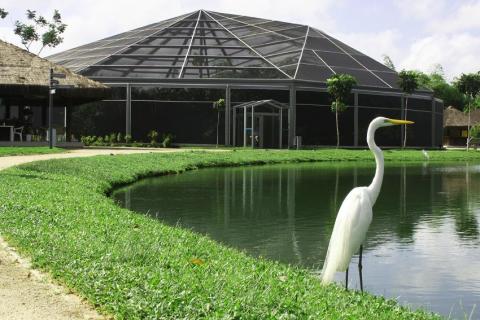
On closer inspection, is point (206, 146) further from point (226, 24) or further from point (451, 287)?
point (451, 287)

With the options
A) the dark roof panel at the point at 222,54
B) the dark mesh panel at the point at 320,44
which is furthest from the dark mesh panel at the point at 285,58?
the dark mesh panel at the point at 320,44

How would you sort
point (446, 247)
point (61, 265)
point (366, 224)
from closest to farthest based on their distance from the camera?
point (61, 265) → point (366, 224) → point (446, 247)

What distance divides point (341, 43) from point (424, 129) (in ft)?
37.2

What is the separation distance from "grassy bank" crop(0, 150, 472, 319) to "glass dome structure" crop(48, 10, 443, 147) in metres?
38.2

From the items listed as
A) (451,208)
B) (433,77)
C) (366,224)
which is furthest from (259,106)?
(433,77)

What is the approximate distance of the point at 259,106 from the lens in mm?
51438

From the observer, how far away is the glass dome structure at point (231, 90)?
5175cm

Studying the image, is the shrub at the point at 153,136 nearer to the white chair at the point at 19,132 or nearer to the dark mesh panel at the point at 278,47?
the white chair at the point at 19,132

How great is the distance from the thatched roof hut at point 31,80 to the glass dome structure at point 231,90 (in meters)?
7.94

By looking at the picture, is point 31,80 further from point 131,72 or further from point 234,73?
point 234,73

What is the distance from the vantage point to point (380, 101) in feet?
182

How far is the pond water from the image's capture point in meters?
9.06

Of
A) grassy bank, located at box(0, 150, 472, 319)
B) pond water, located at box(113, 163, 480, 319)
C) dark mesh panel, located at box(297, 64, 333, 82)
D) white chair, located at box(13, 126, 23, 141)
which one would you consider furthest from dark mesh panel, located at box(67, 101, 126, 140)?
grassy bank, located at box(0, 150, 472, 319)

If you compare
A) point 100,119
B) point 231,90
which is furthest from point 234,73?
point 100,119
